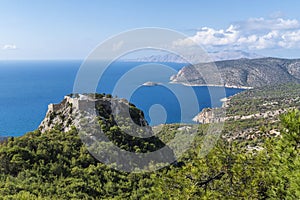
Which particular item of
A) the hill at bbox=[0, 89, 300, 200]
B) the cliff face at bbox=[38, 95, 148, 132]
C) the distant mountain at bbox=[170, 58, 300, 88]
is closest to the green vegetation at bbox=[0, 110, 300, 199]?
the hill at bbox=[0, 89, 300, 200]

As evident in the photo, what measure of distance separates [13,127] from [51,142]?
5381 cm

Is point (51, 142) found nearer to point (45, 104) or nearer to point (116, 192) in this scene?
point (116, 192)

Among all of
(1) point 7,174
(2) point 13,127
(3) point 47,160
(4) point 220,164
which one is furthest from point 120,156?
(2) point 13,127

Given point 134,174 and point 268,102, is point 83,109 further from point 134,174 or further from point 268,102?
point 268,102

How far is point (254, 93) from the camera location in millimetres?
114500

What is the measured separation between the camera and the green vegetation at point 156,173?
5484 mm

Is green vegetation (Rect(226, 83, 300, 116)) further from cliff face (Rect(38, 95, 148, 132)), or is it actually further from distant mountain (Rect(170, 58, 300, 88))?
cliff face (Rect(38, 95, 148, 132))

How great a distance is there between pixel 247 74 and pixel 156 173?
157 metres

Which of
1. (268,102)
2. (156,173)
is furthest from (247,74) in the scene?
(156,173)

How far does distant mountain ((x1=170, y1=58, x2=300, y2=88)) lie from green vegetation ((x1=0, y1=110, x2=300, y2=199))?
128 metres

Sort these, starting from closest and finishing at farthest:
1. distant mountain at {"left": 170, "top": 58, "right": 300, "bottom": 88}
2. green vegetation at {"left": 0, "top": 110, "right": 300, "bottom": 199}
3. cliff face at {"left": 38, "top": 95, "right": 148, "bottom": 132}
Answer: green vegetation at {"left": 0, "top": 110, "right": 300, "bottom": 199} → cliff face at {"left": 38, "top": 95, "right": 148, "bottom": 132} → distant mountain at {"left": 170, "top": 58, "right": 300, "bottom": 88}

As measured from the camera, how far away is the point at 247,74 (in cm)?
15812

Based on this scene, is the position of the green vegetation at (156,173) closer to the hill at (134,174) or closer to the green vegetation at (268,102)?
the hill at (134,174)

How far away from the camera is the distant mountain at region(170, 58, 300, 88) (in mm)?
149750
